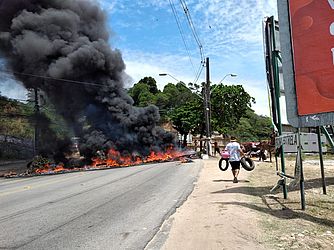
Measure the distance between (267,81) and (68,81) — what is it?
26.8 meters

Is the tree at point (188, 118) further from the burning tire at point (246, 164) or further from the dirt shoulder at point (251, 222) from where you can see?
the dirt shoulder at point (251, 222)

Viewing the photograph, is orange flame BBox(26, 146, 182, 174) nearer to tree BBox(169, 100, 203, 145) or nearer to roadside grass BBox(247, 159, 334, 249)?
tree BBox(169, 100, 203, 145)

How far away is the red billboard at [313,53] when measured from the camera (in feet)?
20.5

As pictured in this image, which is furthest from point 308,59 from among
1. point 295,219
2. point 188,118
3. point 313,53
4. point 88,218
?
point 188,118

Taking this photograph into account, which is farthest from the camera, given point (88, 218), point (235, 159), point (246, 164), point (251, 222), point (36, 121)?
point (36, 121)

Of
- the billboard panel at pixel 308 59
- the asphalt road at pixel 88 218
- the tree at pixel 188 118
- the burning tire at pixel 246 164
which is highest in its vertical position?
the tree at pixel 188 118

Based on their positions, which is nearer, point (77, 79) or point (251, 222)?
point (251, 222)

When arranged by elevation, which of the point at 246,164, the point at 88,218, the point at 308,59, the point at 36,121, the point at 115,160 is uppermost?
the point at 36,121

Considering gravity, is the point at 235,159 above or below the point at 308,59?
below

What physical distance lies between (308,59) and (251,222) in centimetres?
301

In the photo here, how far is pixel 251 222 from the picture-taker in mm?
6285

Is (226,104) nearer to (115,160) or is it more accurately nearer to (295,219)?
(115,160)

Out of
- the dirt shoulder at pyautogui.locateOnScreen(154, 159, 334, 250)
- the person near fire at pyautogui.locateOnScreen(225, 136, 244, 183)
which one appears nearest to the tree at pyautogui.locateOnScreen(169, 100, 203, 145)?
the person near fire at pyautogui.locateOnScreen(225, 136, 244, 183)

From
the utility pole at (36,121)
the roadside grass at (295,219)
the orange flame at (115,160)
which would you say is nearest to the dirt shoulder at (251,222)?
the roadside grass at (295,219)
